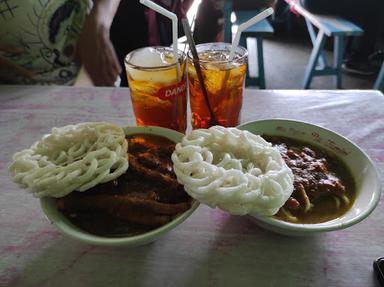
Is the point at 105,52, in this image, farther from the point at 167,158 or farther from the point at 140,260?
the point at 140,260

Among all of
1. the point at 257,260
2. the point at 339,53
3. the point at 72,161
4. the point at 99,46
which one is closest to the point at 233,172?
the point at 257,260

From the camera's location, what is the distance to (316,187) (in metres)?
0.73

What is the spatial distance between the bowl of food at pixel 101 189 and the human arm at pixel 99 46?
2.66 ft

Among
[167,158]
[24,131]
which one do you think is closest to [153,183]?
[167,158]

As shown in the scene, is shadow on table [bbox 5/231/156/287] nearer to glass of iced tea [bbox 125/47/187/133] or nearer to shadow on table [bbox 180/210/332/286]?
shadow on table [bbox 180/210/332/286]

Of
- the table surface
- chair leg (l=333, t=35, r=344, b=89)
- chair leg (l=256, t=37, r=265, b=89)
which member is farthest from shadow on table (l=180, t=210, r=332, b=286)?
chair leg (l=333, t=35, r=344, b=89)

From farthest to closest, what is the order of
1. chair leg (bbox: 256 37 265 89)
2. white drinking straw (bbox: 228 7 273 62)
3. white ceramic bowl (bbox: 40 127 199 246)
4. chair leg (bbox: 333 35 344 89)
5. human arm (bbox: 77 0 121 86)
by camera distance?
chair leg (bbox: 333 35 344 89)
chair leg (bbox: 256 37 265 89)
human arm (bbox: 77 0 121 86)
white drinking straw (bbox: 228 7 273 62)
white ceramic bowl (bbox: 40 127 199 246)

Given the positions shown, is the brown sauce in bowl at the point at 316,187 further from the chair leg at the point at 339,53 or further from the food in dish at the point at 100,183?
the chair leg at the point at 339,53

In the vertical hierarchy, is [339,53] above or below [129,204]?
below

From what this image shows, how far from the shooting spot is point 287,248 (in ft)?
2.23

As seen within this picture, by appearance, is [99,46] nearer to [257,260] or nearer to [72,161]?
[72,161]

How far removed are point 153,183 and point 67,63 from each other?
1.11 metres

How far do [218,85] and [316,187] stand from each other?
38 centimetres

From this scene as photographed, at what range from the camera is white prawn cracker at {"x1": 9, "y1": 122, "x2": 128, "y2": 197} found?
0.62 metres
